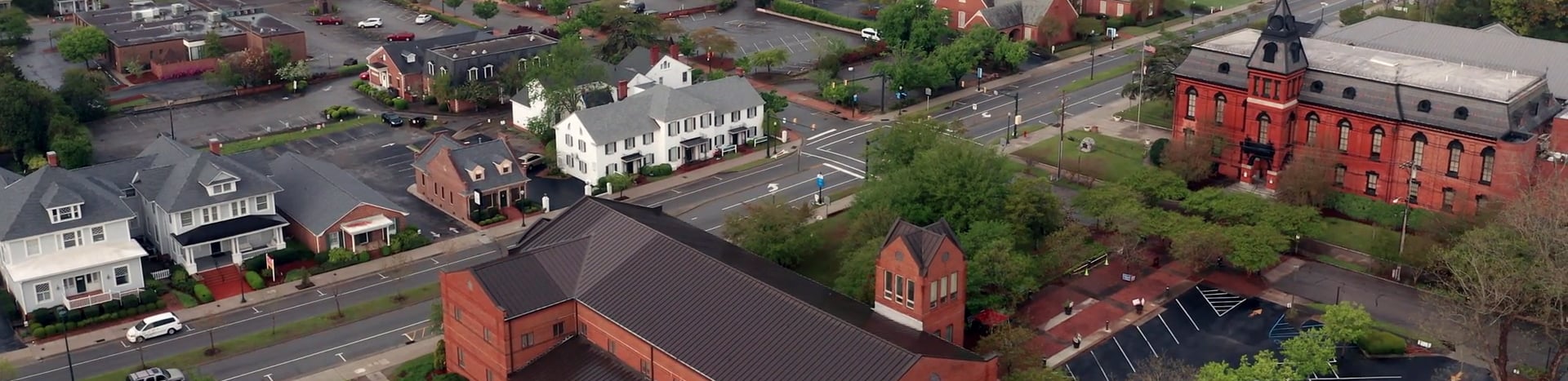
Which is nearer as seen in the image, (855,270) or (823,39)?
(855,270)

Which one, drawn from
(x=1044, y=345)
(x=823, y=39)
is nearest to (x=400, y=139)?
(x=823, y=39)

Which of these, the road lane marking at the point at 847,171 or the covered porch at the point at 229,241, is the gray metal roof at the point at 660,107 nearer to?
the road lane marking at the point at 847,171

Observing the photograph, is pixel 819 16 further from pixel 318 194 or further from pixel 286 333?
pixel 286 333

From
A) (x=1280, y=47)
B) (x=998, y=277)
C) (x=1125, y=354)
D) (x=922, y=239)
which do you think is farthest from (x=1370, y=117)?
(x=922, y=239)

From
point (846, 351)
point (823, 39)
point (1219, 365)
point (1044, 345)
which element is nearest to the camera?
point (846, 351)

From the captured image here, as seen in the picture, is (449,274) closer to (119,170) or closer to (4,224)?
(4,224)

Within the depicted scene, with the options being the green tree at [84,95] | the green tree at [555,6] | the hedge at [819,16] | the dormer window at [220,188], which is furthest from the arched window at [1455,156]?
Answer: the green tree at [84,95]
